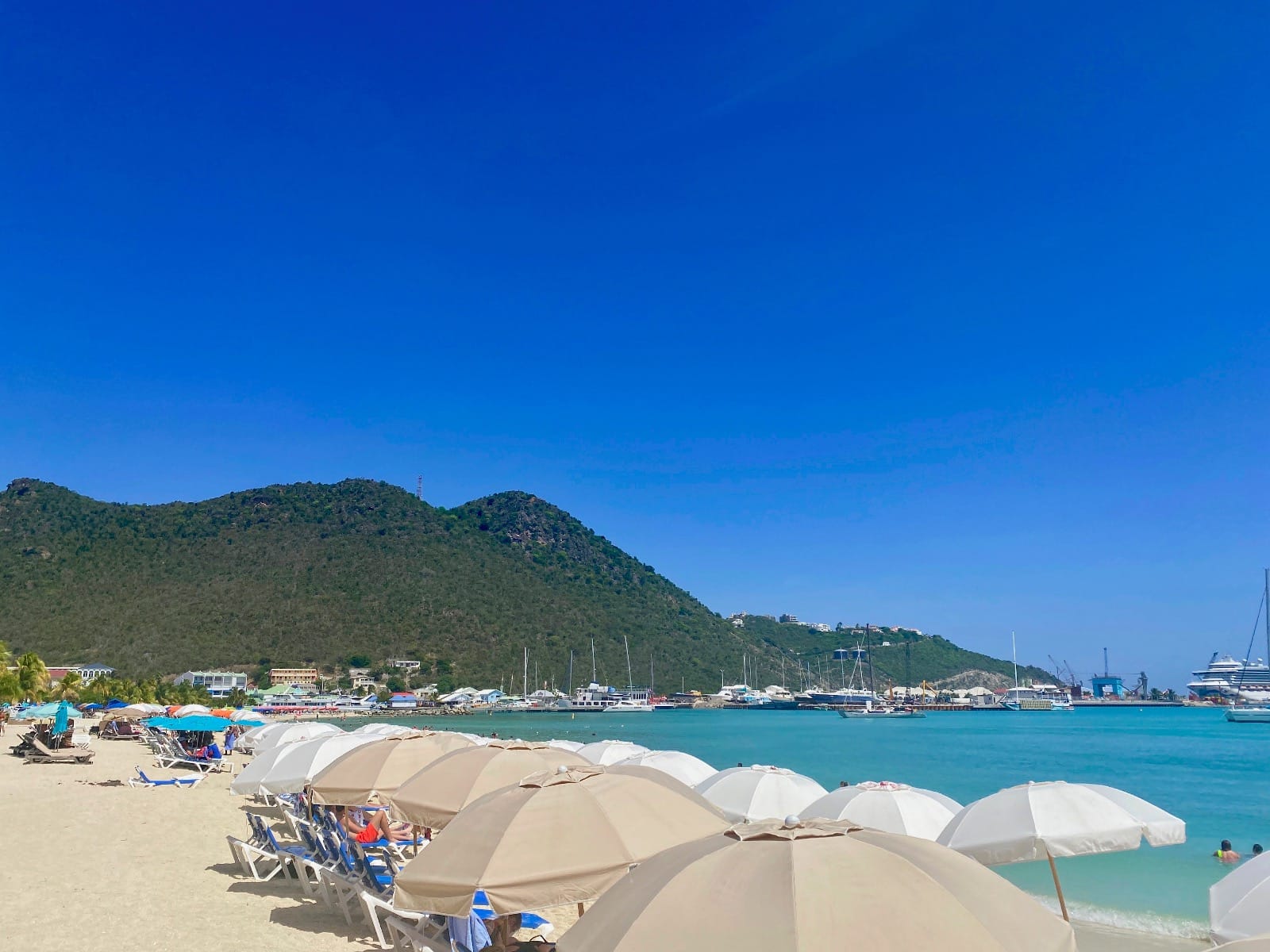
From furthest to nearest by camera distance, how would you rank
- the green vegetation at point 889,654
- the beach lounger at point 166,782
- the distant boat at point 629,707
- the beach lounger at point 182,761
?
1. the green vegetation at point 889,654
2. the distant boat at point 629,707
3. the beach lounger at point 182,761
4. the beach lounger at point 166,782

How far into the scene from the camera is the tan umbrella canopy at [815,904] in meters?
2.53

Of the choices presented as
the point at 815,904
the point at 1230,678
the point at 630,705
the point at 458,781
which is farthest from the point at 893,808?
the point at 1230,678

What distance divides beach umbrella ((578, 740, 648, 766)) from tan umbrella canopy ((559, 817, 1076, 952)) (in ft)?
36.6

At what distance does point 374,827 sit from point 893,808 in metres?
6.26

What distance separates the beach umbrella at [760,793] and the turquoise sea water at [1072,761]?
620cm

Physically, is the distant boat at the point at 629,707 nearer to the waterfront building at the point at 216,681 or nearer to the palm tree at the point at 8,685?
the waterfront building at the point at 216,681

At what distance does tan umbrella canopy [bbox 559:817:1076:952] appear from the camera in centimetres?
253

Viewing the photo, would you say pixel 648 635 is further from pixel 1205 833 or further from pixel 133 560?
pixel 1205 833

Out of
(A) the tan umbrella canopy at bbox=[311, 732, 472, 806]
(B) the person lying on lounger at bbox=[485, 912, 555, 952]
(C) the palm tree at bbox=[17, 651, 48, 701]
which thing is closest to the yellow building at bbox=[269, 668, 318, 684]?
(C) the palm tree at bbox=[17, 651, 48, 701]

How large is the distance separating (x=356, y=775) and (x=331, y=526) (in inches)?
4168

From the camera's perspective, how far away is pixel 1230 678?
13600cm

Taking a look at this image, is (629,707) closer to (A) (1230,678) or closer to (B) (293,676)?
(B) (293,676)

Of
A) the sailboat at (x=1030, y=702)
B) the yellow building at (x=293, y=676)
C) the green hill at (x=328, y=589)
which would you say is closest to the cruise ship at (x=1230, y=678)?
the sailboat at (x=1030, y=702)

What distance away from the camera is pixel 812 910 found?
257 cm
